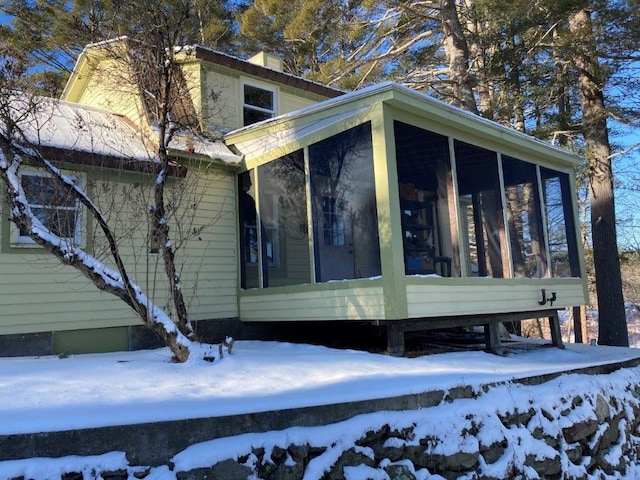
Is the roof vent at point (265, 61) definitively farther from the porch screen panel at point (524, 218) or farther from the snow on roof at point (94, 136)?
the porch screen panel at point (524, 218)

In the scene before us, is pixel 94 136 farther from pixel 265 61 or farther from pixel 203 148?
pixel 265 61

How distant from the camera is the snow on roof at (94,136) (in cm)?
627

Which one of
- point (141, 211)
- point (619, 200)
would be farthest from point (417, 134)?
point (619, 200)

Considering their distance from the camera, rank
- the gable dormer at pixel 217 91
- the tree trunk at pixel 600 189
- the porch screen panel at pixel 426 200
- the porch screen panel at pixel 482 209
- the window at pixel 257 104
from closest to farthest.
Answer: the porch screen panel at pixel 426 200
the porch screen panel at pixel 482 209
the gable dormer at pixel 217 91
the window at pixel 257 104
the tree trunk at pixel 600 189

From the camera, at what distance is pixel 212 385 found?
409 cm

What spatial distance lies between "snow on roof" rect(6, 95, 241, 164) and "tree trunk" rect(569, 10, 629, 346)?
7613mm

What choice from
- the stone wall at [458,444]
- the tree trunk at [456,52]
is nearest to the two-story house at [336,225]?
the stone wall at [458,444]

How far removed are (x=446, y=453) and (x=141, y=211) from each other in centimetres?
472

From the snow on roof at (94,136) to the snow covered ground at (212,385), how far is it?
99.2 inches

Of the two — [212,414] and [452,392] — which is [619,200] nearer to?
[452,392]

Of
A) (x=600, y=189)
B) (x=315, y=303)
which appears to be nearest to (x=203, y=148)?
(x=315, y=303)

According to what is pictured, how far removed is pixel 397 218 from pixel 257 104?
203 inches

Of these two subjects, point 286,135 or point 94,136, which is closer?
point 286,135

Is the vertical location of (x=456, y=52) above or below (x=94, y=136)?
above
